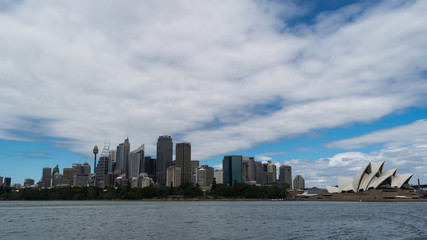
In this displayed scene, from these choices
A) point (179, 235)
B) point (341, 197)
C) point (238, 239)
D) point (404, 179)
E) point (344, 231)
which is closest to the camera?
point (238, 239)

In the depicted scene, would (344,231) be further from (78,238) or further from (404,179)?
(404,179)

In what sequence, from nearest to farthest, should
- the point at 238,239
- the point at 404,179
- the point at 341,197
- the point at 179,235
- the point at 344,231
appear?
the point at 238,239 < the point at 179,235 < the point at 344,231 < the point at 404,179 < the point at 341,197

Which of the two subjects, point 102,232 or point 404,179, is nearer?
point 102,232

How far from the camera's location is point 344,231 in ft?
146

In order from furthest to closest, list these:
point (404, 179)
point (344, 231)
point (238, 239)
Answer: point (404, 179)
point (344, 231)
point (238, 239)

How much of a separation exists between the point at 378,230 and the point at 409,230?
12.0ft

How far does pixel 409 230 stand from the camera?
4534 cm

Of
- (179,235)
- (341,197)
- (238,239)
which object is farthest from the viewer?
(341,197)

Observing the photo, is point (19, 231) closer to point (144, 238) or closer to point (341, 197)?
point (144, 238)

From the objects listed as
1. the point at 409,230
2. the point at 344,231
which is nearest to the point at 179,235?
the point at 344,231

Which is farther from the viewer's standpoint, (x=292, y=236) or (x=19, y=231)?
(x=19, y=231)

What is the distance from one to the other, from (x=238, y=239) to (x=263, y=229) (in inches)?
385

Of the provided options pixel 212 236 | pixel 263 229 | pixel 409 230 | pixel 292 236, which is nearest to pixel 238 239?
pixel 212 236

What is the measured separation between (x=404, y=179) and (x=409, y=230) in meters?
132
